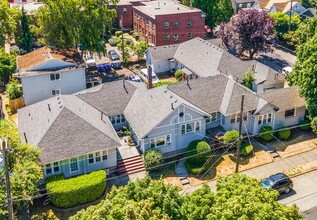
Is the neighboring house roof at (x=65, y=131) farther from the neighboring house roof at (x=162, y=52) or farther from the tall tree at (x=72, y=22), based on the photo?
the neighboring house roof at (x=162, y=52)

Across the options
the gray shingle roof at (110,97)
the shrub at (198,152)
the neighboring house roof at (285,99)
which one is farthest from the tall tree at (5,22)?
the neighboring house roof at (285,99)

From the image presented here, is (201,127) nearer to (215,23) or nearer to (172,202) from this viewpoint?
(172,202)

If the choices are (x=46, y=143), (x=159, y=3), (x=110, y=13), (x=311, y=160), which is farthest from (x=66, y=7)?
(x=311, y=160)

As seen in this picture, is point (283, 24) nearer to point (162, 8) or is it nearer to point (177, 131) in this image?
point (162, 8)

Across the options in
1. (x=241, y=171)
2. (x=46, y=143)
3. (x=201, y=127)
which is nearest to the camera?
(x=46, y=143)

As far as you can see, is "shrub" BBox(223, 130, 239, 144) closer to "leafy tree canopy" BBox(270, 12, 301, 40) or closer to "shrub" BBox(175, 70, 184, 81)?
"shrub" BBox(175, 70, 184, 81)
